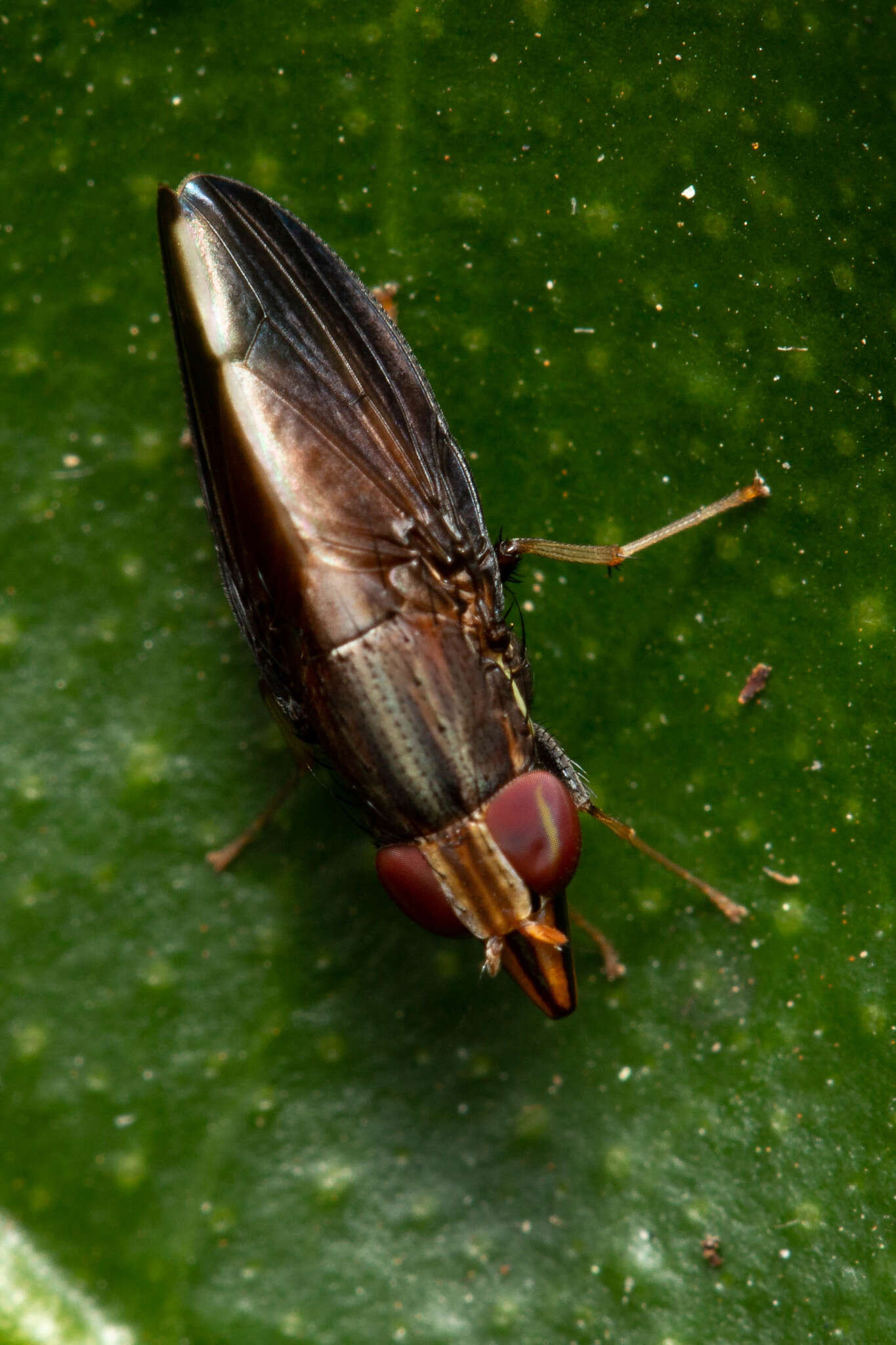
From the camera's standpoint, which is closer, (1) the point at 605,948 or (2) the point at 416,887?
(2) the point at 416,887

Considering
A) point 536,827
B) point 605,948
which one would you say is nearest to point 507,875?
point 536,827

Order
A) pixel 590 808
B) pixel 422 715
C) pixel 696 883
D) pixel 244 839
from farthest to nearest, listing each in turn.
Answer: pixel 244 839 < pixel 696 883 < pixel 590 808 < pixel 422 715

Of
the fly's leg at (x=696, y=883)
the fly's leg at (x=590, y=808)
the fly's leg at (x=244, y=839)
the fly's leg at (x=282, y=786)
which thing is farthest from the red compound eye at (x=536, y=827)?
the fly's leg at (x=244, y=839)

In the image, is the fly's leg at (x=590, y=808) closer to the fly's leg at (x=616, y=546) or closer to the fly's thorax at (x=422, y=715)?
the fly's thorax at (x=422, y=715)

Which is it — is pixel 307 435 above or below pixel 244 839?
above

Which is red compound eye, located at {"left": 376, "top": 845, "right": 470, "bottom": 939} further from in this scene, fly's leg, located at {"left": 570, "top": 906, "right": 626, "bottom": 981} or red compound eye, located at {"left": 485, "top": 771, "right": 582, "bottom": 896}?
fly's leg, located at {"left": 570, "top": 906, "right": 626, "bottom": 981}

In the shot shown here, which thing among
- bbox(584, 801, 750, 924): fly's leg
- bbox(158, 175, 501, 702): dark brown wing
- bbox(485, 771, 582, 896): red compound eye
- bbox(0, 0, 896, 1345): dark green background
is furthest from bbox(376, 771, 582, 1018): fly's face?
bbox(158, 175, 501, 702): dark brown wing

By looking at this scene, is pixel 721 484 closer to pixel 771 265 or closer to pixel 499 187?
pixel 771 265

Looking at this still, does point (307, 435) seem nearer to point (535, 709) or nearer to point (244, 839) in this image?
point (535, 709)
